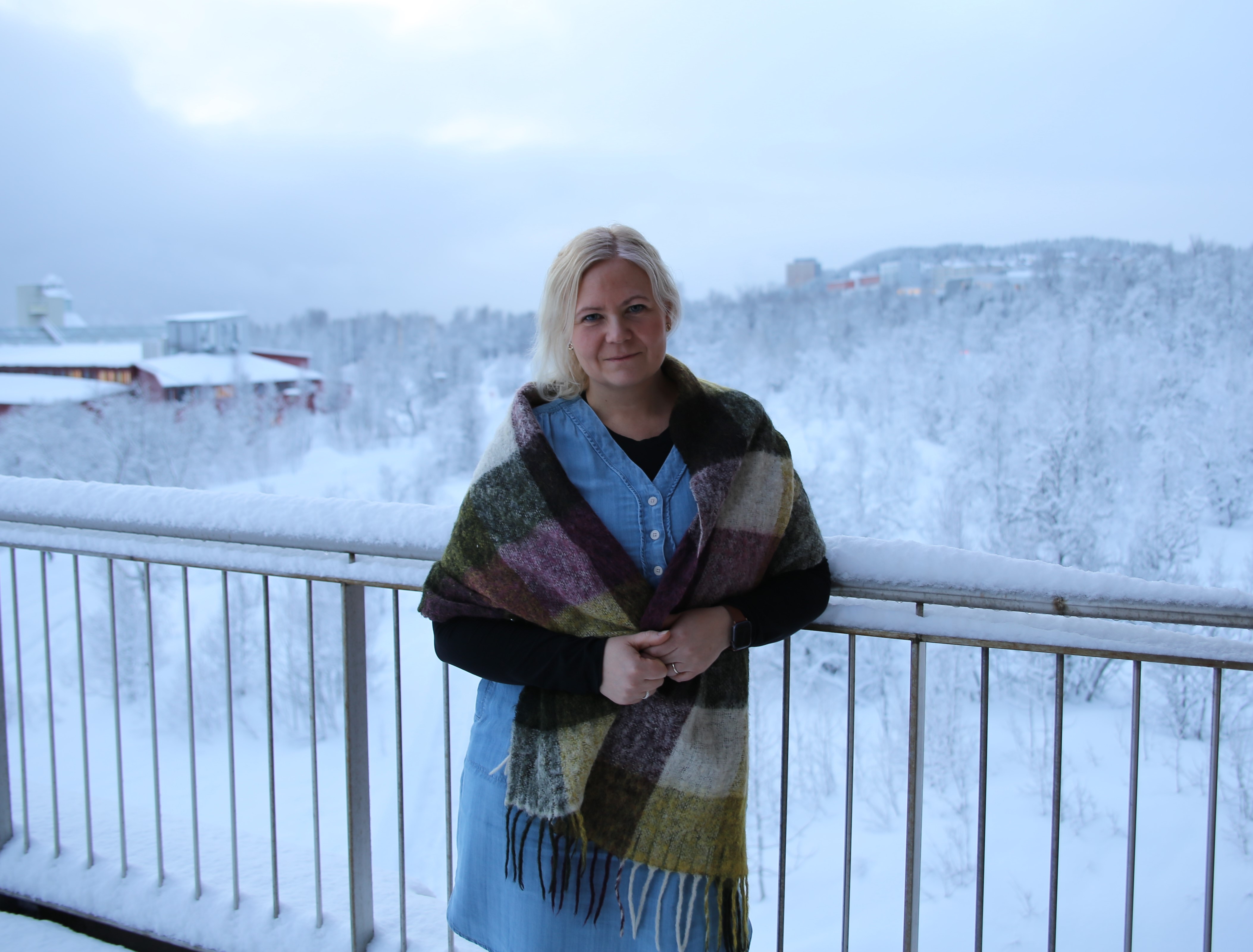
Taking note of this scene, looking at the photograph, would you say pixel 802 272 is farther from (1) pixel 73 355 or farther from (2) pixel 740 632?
(2) pixel 740 632

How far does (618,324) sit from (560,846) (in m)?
0.76

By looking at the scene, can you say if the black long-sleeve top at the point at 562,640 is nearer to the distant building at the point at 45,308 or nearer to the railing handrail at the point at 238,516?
the railing handrail at the point at 238,516

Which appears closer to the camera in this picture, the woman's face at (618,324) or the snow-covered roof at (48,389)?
the woman's face at (618,324)

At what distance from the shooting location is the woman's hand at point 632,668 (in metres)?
1.11

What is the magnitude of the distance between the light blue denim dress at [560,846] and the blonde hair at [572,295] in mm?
53

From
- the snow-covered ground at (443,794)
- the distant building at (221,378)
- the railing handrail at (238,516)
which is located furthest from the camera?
the distant building at (221,378)

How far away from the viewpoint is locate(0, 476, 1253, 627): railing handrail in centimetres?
116

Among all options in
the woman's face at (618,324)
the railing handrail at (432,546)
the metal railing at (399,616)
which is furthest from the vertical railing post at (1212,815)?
the woman's face at (618,324)

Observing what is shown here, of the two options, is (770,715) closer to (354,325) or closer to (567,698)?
(567,698)

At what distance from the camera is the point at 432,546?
1.45 metres

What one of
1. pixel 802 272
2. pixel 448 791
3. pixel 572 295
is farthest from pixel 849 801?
pixel 802 272

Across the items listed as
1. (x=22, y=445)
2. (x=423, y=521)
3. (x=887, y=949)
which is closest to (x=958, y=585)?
(x=423, y=521)

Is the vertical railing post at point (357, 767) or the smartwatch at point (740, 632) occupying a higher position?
the smartwatch at point (740, 632)

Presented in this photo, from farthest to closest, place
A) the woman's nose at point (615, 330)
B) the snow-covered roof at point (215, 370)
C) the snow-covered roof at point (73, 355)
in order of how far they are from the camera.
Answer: the snow-covered roof at point (215, 370) < the snow-covered roof at point (73, 355) < the woman's nose at point (615, 330)
